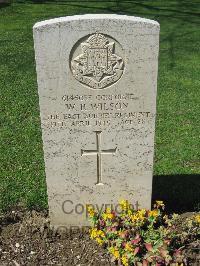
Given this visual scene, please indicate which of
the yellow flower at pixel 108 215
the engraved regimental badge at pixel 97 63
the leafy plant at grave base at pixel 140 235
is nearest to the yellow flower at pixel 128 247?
the leafy plant at grave base at pixel 140 235

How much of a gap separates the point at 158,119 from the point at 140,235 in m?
3.45

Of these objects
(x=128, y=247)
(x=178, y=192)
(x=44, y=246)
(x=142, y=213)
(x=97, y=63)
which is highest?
(x=97, y=63)

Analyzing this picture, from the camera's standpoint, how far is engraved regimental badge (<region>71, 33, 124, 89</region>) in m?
3.65

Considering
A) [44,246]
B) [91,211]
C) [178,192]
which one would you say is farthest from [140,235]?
[178,192]

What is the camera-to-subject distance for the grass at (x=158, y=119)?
529cm

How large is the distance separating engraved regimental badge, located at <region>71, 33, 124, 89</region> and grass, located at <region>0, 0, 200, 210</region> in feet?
6.05

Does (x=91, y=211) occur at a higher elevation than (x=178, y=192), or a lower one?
higher

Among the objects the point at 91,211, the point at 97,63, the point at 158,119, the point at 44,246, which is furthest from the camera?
the point at 158,119

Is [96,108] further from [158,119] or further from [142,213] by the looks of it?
[158,119]

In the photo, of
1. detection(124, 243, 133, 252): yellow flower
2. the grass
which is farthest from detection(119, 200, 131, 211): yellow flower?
the grass

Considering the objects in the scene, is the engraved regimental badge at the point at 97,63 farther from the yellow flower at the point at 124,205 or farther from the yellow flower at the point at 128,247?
the yellow flower at the point at 128,247

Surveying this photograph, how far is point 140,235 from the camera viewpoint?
13.5 feet

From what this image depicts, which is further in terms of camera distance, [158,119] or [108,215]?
[158,119]

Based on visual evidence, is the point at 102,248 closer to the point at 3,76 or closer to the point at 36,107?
the point at 36,107
